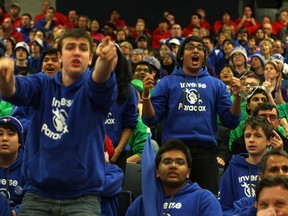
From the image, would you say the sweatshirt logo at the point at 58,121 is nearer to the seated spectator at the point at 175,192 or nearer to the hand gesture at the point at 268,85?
the seated spectator at the point at 175,192

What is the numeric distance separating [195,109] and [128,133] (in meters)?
0.61

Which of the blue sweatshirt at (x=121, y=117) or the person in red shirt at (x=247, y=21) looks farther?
the person in red shirt at (x=247, y=21)

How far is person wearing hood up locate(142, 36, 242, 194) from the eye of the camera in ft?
21.3

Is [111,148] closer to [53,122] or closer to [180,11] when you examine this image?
[53,122]

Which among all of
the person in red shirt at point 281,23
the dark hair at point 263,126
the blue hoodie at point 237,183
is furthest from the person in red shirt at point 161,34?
the blue hoodie at point 237,183

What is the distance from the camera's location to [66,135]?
4.26 meters

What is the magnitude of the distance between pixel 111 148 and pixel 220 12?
13.9 metres

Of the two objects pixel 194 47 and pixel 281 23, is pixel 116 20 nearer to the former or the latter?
pixel 281 23

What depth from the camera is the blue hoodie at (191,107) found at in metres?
6.54

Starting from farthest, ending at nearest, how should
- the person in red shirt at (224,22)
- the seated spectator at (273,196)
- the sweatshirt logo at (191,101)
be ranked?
1. the person in red shirt at (224,22)
2. the sweatshirt logo at (191,101)
3. the seated spectator at (273,196)

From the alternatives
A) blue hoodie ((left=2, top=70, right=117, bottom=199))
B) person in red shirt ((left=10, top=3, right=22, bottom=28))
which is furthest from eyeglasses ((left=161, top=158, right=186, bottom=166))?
person in red shirt ((left=10, top=3, right=22, bottom=28))

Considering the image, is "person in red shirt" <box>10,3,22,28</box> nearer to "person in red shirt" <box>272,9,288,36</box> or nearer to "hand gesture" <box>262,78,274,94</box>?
"person in red shirt" <box>272,9,288,36</box>

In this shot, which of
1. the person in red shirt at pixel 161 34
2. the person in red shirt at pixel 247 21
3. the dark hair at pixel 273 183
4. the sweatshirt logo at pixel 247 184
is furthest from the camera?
the person in red shirt at pixel 247 21

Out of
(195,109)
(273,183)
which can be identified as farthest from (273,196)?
(195,109)
